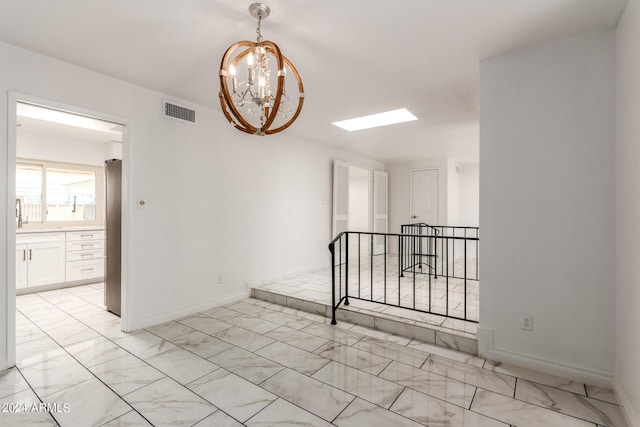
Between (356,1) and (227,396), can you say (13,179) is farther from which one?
(356,1)

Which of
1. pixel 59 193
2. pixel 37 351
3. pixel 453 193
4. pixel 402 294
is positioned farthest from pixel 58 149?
pixel 453 193

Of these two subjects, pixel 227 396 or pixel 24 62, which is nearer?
pixel 227 396

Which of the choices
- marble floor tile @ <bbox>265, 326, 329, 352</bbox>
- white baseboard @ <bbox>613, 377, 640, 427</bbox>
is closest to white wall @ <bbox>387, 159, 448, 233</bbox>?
marble floor tile @ <bbox>265, 326, 329, 352</bbox>

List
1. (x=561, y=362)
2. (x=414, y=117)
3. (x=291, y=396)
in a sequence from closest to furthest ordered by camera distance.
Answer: (x=291, y=396) < (x=561, y=362) < (x=414, y=117)

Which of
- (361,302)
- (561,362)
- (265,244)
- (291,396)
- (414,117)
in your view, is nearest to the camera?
(291,396)

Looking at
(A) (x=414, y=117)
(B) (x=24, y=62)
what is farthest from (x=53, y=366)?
(A) (x=414, y=117)

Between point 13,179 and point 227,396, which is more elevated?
point 13,179

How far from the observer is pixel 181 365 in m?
2.47

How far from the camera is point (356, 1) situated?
1896mm

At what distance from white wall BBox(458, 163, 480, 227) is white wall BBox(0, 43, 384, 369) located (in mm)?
4537

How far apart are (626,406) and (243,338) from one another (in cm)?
278

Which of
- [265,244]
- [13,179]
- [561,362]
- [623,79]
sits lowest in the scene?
[561,362]

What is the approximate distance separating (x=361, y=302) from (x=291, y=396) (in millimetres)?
1790

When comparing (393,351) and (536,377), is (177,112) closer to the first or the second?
(393,351)
